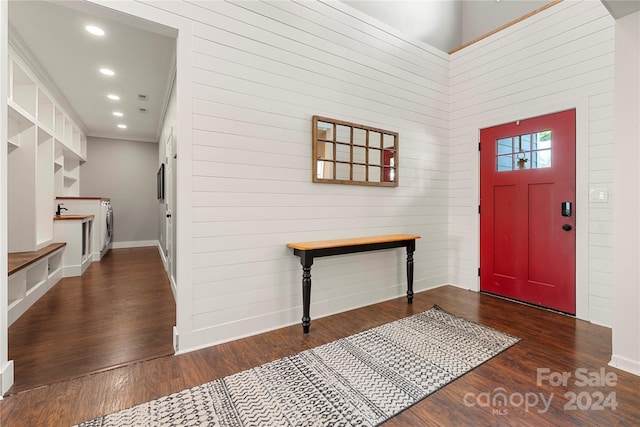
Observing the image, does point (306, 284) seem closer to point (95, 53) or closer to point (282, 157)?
point (282, 157)

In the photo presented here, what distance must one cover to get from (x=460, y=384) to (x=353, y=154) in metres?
2.25

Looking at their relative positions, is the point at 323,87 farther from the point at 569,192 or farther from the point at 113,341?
the point at 113,341

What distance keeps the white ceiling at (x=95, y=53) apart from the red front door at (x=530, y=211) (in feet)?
12.2

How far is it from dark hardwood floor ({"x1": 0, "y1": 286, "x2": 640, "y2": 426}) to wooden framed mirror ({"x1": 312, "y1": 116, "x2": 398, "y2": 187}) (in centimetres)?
150

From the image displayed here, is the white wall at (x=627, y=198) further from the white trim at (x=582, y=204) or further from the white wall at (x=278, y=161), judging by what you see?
the white wall at (x=278, y=161)

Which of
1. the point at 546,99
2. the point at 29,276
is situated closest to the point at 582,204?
the point at 546,99

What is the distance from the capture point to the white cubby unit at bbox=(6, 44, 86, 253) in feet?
11.3

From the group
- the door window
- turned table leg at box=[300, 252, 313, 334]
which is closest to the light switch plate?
the door window

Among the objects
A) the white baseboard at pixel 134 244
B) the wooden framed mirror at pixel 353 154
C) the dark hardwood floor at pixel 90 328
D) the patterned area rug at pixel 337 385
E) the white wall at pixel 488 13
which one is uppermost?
the white wall at pixel 488 13

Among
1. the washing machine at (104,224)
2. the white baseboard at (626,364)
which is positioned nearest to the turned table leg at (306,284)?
A: the white baseboard at (626,364)

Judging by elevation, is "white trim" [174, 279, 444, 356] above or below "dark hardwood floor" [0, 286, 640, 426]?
above

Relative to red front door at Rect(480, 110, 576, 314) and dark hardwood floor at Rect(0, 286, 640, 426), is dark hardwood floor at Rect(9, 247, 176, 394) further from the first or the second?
red front door at Rect(480, 110, 576, 314)

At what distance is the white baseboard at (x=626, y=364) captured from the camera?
6.59 ft

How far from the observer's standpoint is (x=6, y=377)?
179 centimetres
